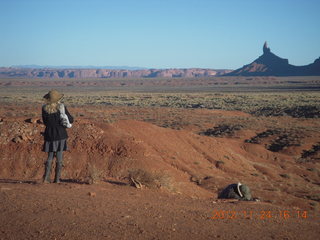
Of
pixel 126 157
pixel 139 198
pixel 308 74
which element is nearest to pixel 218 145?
pixel 126 157

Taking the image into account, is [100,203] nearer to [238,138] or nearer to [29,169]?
[29,169]

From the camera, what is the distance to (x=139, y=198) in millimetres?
7457

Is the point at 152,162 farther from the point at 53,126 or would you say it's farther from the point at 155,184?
the point at 53,126

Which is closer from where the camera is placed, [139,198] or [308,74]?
[139,198]

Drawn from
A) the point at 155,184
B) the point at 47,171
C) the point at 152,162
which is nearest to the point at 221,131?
the point at 152,162

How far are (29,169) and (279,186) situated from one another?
8687 millimetres

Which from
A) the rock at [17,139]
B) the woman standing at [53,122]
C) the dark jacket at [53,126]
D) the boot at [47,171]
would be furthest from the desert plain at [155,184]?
the dark jacket at [53,126]

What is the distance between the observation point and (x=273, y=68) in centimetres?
16675
